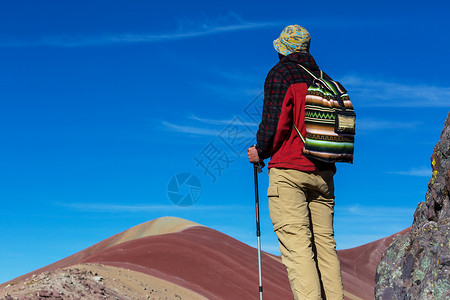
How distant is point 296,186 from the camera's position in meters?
4.19

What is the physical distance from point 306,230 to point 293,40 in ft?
5.36

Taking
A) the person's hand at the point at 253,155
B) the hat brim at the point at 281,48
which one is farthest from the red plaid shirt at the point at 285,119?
the hat brim at the point at 281,48

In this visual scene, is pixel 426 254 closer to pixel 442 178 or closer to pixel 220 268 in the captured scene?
pixel 442 178

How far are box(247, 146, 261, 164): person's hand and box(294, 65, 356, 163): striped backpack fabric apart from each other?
1.37 ft

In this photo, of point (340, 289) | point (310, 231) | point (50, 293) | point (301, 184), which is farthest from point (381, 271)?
point (50, 293)

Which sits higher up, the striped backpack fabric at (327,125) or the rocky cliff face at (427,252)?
the striped backpack fabric at (327,125)

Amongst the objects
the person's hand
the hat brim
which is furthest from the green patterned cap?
the person's hand

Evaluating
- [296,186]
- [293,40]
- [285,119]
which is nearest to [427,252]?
[296,186]

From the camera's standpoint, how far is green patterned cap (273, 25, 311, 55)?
453 centimetres

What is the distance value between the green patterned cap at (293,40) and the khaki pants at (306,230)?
1.10 m

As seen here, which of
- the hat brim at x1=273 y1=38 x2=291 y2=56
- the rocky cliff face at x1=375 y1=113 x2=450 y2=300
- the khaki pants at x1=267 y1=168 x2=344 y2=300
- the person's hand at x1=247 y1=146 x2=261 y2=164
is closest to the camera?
the rocky cliff face at x1=375 y1=113 x2=450 y2=300

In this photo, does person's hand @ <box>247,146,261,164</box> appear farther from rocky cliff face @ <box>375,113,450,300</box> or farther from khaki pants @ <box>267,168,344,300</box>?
rocky cliff face @ <box>375,113,450,300</box>

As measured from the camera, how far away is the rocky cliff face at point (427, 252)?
3.85 m

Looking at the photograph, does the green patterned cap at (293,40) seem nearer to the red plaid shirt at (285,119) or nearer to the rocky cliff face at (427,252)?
the red plaid shirt at (285,119)
